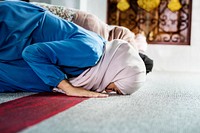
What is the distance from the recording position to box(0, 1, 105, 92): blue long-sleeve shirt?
1.79 meters

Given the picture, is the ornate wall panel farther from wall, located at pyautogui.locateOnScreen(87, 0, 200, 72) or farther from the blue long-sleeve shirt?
the blue long-sleeve shirt

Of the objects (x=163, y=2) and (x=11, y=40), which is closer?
(x=11, y=40)

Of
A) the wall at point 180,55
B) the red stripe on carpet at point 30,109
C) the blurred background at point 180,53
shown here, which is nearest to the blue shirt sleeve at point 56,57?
the red stripe on carpet at point 30,109

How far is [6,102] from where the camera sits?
158 centimetres

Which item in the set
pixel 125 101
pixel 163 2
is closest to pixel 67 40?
pixel 125 101

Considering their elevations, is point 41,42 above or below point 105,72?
above

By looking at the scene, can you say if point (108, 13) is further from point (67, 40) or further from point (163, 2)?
point (67, 40)

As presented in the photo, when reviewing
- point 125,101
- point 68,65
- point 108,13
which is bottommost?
point 125,101

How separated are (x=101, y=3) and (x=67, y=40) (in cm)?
347

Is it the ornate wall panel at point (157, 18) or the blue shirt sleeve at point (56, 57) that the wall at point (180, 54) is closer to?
the ornate wall panel at point (157, 18)

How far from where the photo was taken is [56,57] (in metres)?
1.79

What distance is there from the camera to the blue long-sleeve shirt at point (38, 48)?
5.88 ft

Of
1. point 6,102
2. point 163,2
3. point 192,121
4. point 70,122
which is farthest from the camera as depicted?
point 163,2

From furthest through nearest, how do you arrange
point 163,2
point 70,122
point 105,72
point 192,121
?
point 163,2 → point 105,72 → point 192,121 → point 70,122
